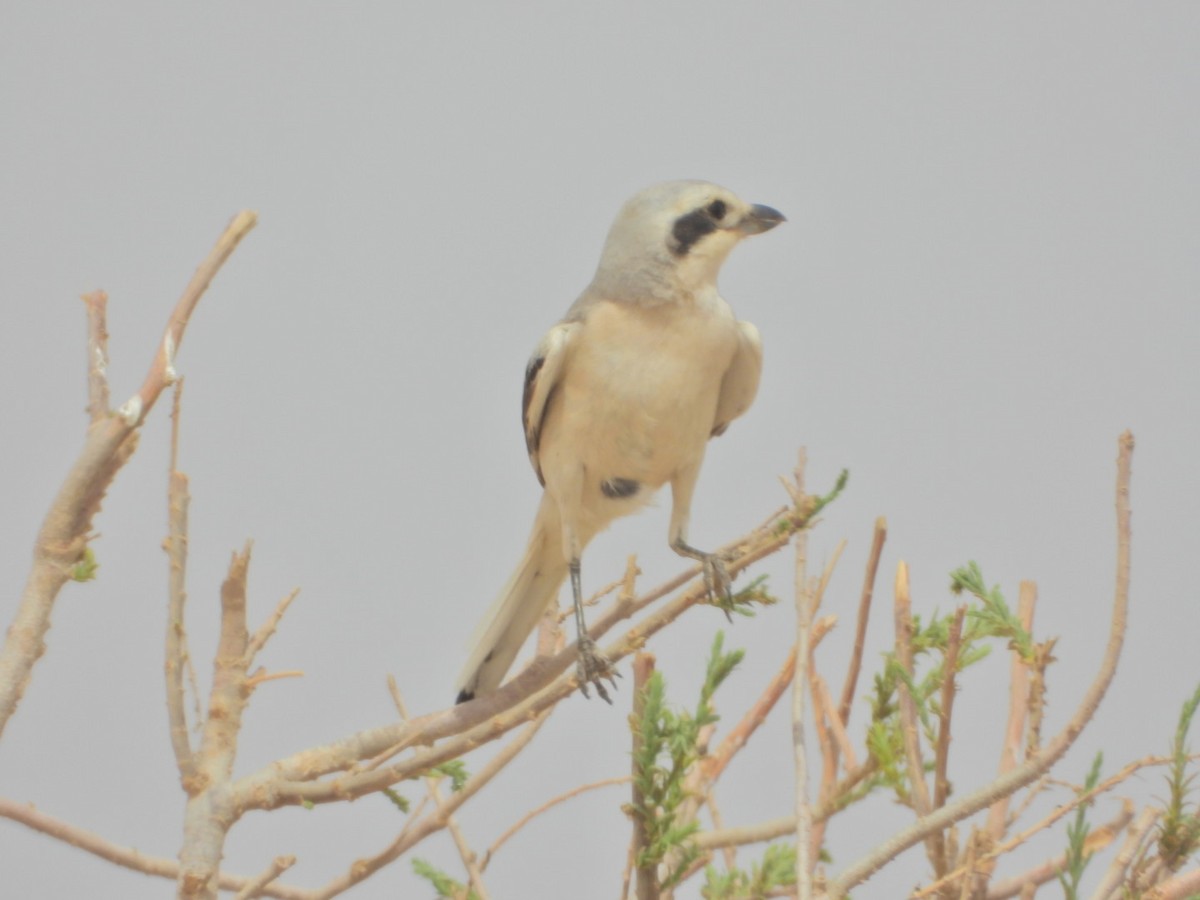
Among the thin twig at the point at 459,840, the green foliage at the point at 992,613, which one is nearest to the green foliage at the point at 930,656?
the green foliage at the point at 992,613

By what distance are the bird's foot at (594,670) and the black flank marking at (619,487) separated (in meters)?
0.41

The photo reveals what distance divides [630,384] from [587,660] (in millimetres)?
566

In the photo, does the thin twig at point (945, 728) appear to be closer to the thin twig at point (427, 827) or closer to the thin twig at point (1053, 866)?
the thin twig at point (1053, 866)

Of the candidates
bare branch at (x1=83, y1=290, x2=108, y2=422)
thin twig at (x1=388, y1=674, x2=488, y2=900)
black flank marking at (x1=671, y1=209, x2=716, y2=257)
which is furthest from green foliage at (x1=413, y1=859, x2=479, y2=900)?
black flank marking at (x1=671, y1=209, x2=716, y2=257)

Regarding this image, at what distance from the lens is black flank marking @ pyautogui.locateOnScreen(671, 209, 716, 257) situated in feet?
9.12

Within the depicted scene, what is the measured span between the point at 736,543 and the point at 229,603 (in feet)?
2.63

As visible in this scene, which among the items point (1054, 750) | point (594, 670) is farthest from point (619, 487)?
point (1054, 750)

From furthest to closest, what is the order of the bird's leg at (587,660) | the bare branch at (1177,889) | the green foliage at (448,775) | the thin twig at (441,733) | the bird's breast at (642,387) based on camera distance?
the bird's breast at (642,387)
the bird's leg at (587,660)
the green foliage at (448,775)
the thin twig at (441,733)
the bare branch at (1177,889)

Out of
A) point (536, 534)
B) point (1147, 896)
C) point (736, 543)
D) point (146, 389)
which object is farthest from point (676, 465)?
point (146, 389)

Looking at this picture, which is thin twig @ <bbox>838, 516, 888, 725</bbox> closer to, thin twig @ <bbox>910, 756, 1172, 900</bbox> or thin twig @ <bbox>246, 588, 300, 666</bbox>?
thin twig @ <bbox>910, 756, 1172, 900</bbox>

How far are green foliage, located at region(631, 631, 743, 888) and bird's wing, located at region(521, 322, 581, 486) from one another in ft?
3.23

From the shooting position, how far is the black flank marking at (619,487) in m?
2.80

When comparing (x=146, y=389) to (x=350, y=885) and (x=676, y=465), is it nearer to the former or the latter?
(x=350, y=885)

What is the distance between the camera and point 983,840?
1948 mm
